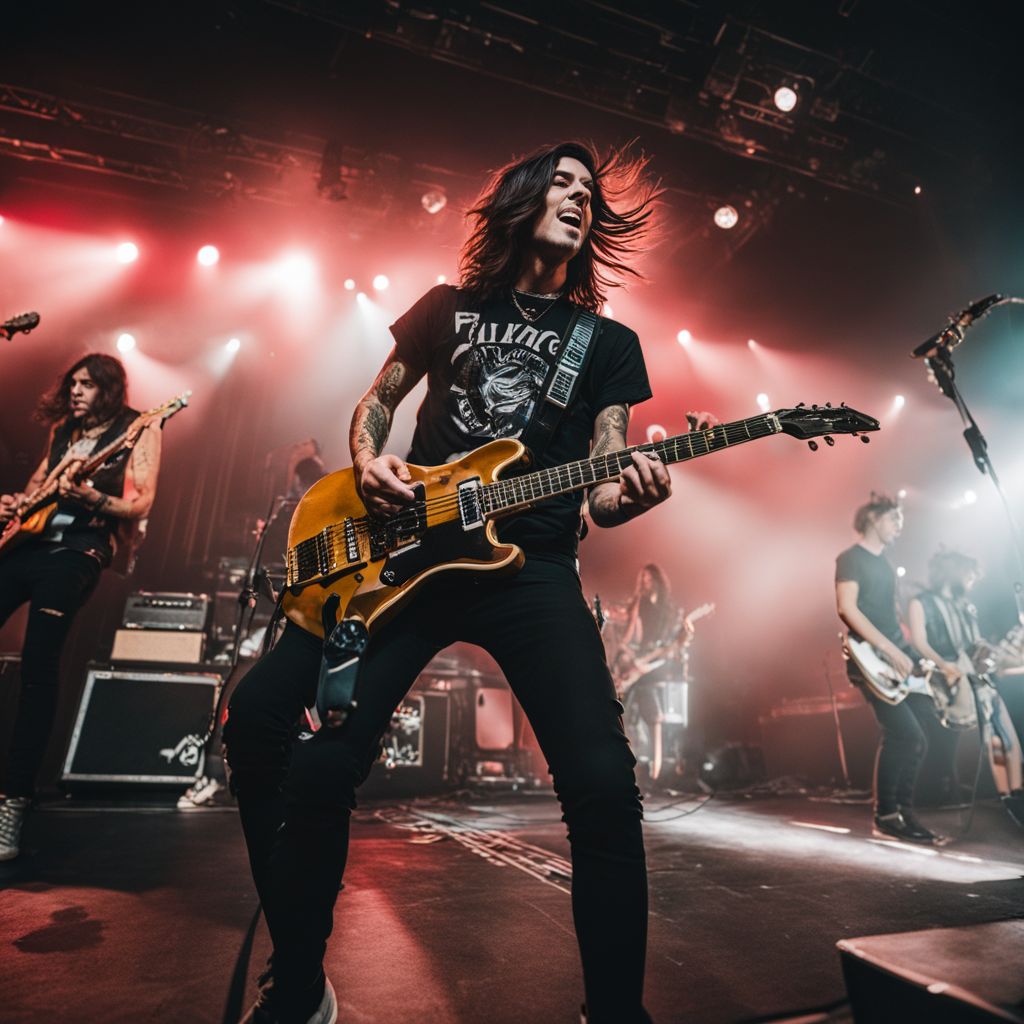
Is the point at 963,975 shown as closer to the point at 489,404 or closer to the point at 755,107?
the point at 489,404

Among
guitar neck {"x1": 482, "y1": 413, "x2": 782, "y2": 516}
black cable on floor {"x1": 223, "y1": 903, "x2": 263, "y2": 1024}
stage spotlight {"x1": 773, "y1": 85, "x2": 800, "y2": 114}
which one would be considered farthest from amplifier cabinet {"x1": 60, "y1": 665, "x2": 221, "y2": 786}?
stage spotlight {"x1": 773, "y1": 85, "x2": 800, "y2": 114}

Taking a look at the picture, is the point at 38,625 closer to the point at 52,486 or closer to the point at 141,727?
the point at 52,486

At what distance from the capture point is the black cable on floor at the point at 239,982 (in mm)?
1566

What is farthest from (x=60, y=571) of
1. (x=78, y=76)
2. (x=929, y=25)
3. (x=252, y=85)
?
(x=929, y=25)

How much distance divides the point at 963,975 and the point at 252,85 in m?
9.73

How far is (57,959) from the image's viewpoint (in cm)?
186

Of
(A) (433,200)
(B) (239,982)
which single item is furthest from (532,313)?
(A) (433,200)

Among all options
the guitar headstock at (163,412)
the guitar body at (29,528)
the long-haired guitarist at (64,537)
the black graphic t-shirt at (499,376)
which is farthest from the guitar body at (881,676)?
the guitar body at (29,528)

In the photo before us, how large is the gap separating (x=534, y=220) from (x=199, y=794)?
5.42 metres

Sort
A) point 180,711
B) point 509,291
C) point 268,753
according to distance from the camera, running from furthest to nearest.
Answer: point 180,711, point 509,291, point 268,753

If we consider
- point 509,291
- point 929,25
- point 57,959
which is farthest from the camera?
point 929,25

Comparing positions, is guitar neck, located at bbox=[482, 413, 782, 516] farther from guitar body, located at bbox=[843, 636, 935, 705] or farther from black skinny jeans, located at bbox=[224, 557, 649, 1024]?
guitar body, located at bbox=[843, 636, 935, 705]

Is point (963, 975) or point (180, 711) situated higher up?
point (180, 711)

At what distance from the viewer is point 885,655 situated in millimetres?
5023
